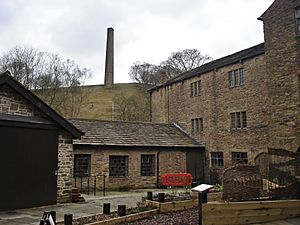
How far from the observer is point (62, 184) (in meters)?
13.6

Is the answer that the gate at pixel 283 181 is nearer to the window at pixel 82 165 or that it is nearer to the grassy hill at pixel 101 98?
the window at pixel 82 165

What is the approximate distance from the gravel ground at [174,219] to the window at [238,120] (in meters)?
11.4

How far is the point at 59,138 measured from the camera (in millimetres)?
13812

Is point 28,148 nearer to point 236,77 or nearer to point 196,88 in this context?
point 236,77

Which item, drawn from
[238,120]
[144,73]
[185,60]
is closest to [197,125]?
[238,120]

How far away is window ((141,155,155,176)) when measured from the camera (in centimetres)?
2184

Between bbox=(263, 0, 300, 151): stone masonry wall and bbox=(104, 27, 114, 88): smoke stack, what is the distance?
42.9 m

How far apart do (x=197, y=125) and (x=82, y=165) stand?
9.28m

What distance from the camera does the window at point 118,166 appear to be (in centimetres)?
2062

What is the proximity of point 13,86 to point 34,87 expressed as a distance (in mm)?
21432

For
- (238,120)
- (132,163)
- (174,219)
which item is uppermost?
(238,120)

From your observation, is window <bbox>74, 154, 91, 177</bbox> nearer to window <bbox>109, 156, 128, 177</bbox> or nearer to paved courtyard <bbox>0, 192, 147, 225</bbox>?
window <bbox>109, 156, 128, 177</bbox>

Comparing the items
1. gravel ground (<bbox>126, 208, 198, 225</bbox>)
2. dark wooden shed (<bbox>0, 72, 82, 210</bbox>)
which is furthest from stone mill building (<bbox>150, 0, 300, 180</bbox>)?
dark wooden shed (<bbox>0, 72, 82, 210</bbox>)

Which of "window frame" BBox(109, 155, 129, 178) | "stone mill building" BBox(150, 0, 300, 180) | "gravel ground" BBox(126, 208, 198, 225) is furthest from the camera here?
"window frame" BBox(109, 155, 129, 178)
